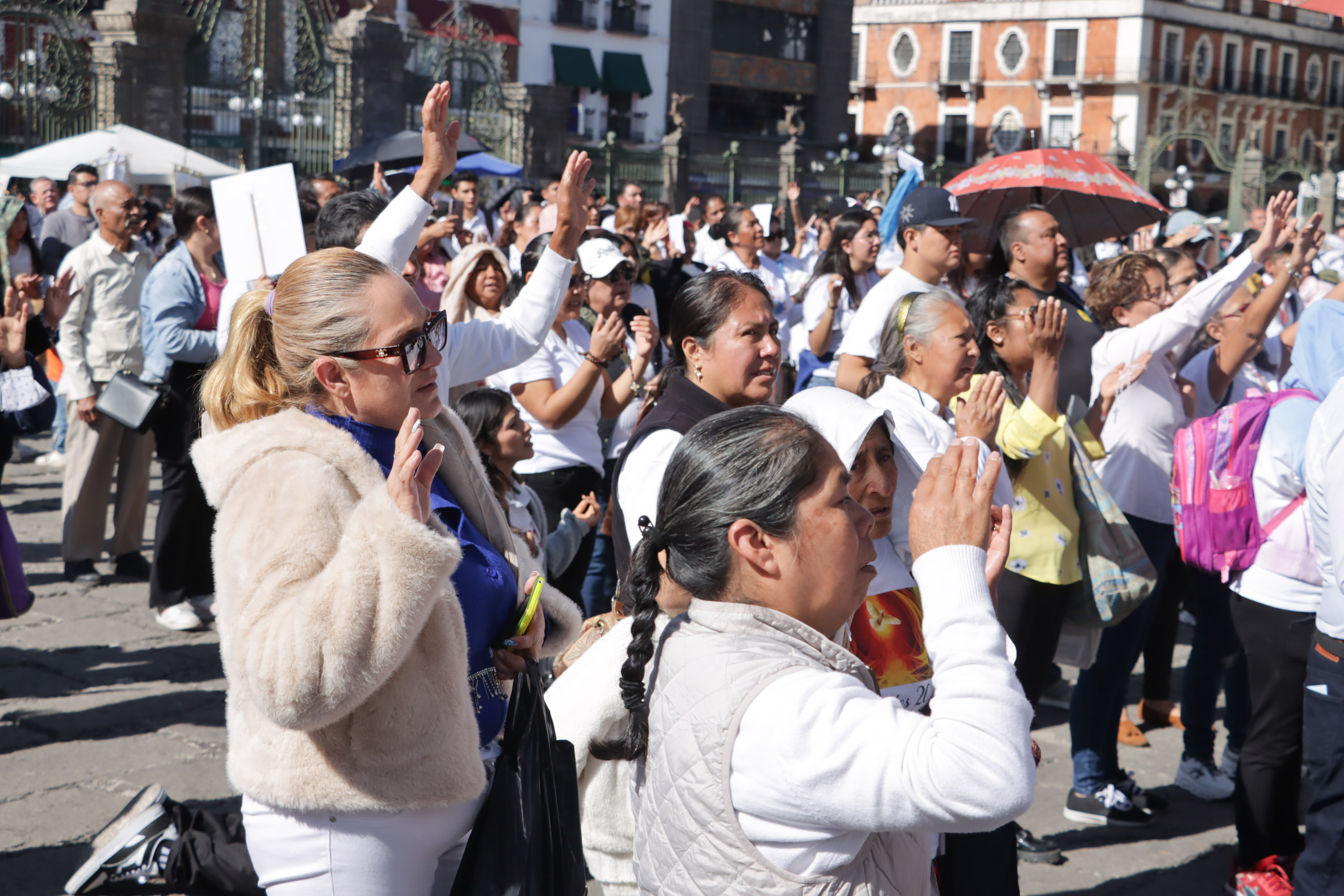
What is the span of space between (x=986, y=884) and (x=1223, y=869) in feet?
4.81

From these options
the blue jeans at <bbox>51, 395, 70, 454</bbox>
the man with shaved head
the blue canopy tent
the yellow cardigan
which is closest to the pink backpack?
the yellow cardigan

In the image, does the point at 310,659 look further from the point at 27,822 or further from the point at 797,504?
the point at 27,822

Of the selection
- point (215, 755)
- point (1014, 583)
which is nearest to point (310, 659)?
point (1014, 583)

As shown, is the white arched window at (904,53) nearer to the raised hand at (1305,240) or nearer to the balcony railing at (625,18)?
the balcony railing at (625,18)

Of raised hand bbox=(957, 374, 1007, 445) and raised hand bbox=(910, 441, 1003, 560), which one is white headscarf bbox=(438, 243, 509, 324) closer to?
raised hand bbox=(957, 374, 1007, 445)

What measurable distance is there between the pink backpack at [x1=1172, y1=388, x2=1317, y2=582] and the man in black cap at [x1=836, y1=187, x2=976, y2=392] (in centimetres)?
129

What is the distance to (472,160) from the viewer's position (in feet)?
44.2

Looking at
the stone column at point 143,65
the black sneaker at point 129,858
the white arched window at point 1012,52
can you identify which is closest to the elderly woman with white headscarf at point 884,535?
the black sneaker at point 129,858

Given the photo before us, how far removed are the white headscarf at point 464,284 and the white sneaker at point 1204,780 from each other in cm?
314

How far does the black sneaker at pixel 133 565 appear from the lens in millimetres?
6797

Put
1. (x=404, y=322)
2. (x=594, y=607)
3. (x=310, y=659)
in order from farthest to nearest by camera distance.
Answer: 1. (x=594, y=607)
2. (x=404, y=322)
3. (x=310, y=659)

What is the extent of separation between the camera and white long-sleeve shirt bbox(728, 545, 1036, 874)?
5.40ft

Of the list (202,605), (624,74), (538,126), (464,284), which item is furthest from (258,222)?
(624,74)

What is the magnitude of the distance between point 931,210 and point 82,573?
4733 mm
